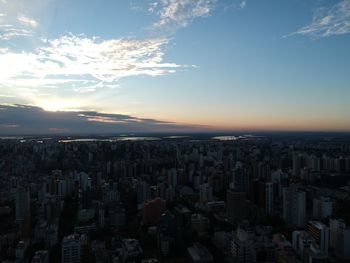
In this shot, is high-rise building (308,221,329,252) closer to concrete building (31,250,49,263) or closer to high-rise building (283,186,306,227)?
high-rise building (283,186,306,227)

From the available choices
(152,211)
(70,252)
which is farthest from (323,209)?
(70,252)

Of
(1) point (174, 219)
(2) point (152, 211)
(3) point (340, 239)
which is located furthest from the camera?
(2) point (152, 211)

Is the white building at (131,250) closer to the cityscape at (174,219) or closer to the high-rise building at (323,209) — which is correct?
the cityscape at (174,219)

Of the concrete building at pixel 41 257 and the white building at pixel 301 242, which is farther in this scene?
the white building at pixel 301 242

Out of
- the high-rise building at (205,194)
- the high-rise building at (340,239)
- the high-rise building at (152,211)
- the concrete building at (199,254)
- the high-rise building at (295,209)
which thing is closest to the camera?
the concrete building at (199,254)

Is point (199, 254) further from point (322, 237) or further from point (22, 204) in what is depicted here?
point (22, 204)

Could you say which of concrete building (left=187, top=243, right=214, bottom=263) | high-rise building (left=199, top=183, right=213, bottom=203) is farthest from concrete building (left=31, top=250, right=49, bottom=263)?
high-rise building (left=199, top=183, right=213, bottom=203)

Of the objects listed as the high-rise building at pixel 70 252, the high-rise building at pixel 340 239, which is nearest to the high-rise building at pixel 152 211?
the high-rise building at pixel 70 252

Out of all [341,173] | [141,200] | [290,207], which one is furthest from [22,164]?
[341,173]
